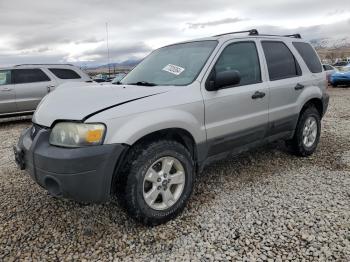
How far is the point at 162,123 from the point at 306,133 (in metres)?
2.93

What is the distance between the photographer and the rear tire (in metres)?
4.89

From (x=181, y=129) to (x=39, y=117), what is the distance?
1335 mm

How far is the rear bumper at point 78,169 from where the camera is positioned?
8.71ft

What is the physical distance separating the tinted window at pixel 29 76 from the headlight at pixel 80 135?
7505 mm

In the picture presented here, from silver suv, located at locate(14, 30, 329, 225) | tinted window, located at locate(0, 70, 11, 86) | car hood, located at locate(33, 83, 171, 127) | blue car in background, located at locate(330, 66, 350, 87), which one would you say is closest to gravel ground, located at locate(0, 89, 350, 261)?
silver suv, located at locate(14, 30, 329, 225)

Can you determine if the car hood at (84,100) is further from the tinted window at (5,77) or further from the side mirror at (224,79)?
the tinted window at (5,77)

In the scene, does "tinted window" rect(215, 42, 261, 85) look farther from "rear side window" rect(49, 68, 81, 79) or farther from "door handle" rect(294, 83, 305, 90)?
"rear side window" rect(49, 68, 81, 79)

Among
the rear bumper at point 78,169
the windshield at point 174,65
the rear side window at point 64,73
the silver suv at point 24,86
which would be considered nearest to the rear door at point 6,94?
the silver suv at point 24,86

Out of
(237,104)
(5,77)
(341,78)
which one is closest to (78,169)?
(237,104)

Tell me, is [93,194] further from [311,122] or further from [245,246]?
[311,122]

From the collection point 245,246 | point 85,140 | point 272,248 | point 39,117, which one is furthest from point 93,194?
point 272,248

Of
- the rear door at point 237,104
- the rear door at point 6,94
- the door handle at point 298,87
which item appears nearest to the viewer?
the rear door at point 237,104

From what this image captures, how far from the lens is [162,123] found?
3025 millimetres

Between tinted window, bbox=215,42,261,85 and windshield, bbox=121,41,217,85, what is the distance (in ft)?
0.59
